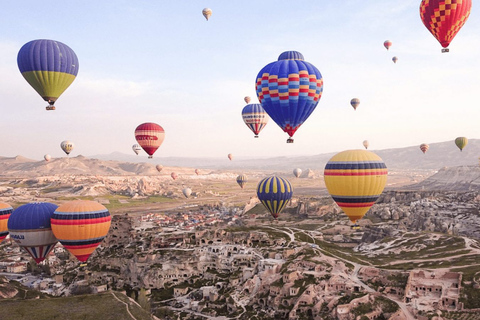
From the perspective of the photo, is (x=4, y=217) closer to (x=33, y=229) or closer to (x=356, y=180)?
(x=33, y=229)

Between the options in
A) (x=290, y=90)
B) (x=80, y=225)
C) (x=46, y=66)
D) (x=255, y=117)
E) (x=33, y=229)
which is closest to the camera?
(x=80, y=225)

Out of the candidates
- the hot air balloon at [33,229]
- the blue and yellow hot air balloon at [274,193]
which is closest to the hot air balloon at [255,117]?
the blue and yellow hot air balloon at [274,193]

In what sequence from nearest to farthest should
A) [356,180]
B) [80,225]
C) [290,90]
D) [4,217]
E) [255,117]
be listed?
[356,180]
[80,225]
[290,90]
[4,217]
[255,117]

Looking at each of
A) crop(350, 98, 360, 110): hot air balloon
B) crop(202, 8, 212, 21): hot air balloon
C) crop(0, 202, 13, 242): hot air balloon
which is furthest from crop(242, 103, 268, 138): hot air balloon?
crop(350, 98, 360, 110): hot air balloon

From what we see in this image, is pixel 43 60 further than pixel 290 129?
No

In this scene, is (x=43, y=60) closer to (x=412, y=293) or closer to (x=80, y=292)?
(x=80, y=292)

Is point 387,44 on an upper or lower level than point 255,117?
upper

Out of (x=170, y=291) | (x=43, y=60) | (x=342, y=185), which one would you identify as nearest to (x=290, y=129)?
(x=342, y=185)

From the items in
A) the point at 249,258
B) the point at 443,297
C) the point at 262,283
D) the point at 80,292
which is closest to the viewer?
the point at 443,297

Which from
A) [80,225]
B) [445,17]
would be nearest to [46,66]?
[80,225]
